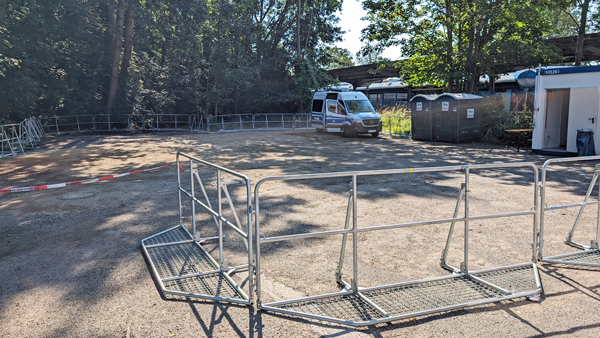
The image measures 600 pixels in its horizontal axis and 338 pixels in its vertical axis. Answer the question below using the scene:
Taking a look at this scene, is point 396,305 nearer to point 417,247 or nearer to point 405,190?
point 417,247

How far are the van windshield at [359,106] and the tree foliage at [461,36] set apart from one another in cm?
450

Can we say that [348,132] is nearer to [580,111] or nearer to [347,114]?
[347,114]

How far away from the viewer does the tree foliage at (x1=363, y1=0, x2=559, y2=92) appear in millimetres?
23953

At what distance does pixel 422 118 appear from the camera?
23.6 meters

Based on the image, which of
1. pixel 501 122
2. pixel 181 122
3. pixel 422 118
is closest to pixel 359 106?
pixel 422 118

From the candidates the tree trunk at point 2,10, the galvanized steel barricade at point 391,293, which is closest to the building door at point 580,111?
the galvanized steel barricade at point 391,293

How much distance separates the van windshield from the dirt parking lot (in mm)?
11814

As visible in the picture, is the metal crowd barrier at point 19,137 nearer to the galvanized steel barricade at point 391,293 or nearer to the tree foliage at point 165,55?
the tree foliage at point 165,55

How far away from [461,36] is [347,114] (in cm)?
823

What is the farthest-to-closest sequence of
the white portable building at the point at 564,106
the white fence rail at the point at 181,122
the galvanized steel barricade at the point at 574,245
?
the white fence rail at the point at 181,122, the white portable building at the point at 564,106, the galvanized steel barricade at the point at 574,245

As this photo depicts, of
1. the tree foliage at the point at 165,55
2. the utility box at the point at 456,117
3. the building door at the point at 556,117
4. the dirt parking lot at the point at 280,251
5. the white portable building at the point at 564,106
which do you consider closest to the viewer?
the dirt parking lot at the point at 280,251

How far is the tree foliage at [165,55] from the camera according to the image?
27.5 metres

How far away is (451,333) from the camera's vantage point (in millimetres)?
4387

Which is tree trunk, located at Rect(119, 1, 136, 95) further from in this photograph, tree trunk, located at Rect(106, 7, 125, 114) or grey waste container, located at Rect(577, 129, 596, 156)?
grey waste container, located at Rect(577, 129, 596, 156)
